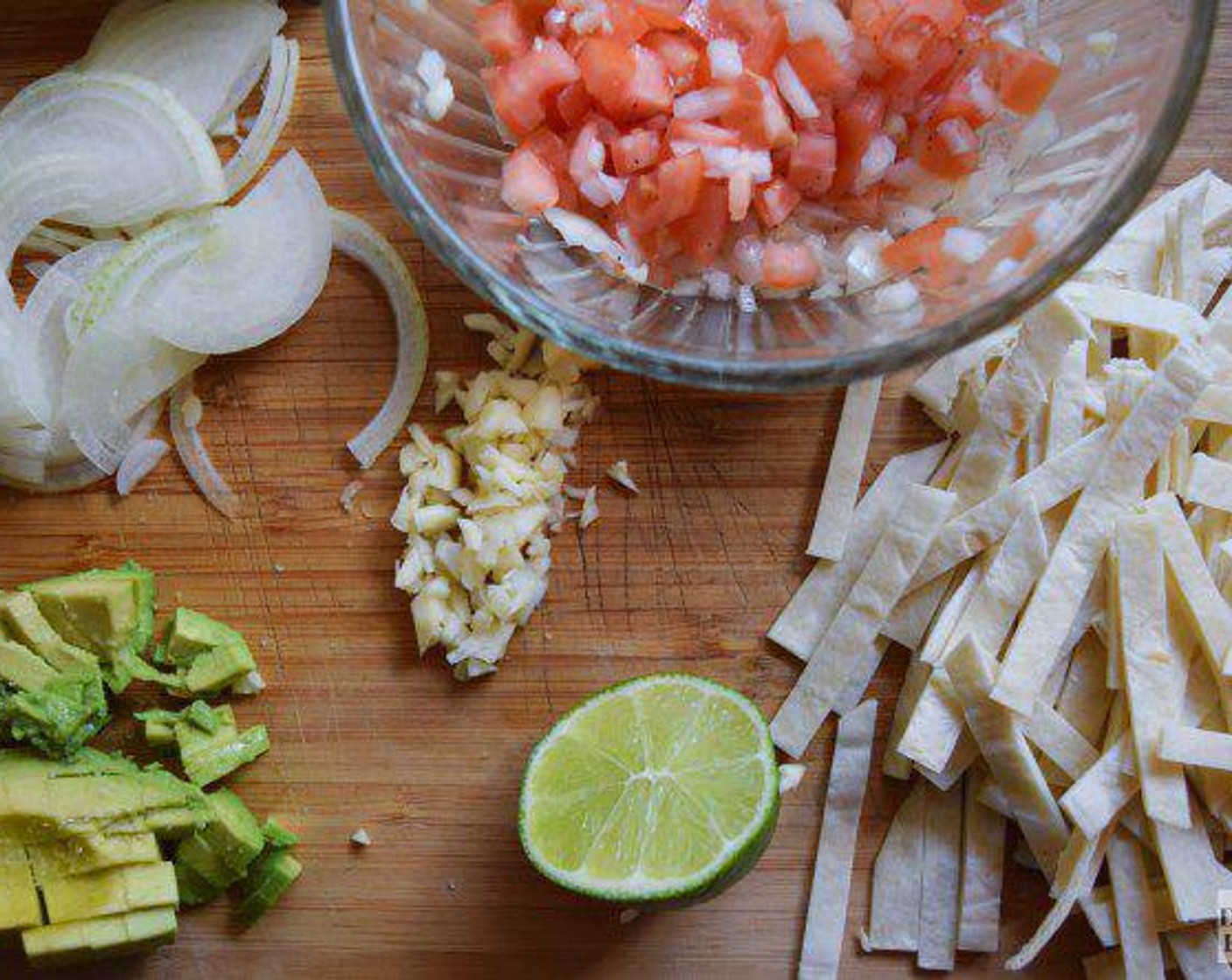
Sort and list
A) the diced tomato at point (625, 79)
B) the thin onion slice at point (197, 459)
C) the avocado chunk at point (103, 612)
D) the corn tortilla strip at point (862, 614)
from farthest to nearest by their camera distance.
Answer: the thin onion slice at point (197, 459), the avocado chunk at point (103, 612), the corn tortilla strip at point (862, 614), the diced tomato at point (625, 79)

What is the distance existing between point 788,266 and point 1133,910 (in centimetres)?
122

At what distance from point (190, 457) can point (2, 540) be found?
0.39m

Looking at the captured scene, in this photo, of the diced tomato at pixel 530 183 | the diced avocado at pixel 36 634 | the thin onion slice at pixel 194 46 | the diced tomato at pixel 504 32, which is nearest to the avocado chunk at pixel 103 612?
the diced avocado at pixel 36 634

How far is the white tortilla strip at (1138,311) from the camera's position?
237cm

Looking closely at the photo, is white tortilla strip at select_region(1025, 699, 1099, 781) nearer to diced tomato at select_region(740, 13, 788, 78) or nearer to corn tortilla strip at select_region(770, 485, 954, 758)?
corn tortilla strip at select_region(770, 485, 954, 758)

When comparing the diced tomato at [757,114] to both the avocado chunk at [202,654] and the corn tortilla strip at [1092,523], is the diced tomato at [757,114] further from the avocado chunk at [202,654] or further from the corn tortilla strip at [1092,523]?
the avocado chunk at [202,654]

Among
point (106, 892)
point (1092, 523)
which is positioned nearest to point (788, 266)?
point (1092, 523)

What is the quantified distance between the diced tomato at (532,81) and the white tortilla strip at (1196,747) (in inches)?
55.5

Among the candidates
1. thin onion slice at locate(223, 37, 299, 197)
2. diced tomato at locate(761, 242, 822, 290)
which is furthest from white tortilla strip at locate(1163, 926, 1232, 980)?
thin onion slice at locate(223, 37, 299, 197)

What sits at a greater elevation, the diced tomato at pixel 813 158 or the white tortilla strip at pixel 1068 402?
the diced tomato at pixel 813 158

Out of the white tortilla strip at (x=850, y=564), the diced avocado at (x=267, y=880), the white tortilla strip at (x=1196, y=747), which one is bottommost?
the diced avocado at (x=267, y=880)

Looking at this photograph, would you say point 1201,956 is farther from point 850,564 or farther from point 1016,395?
point 1016,395

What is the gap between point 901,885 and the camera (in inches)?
98.3

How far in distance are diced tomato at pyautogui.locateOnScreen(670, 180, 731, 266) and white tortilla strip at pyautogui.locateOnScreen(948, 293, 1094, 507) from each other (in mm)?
530
